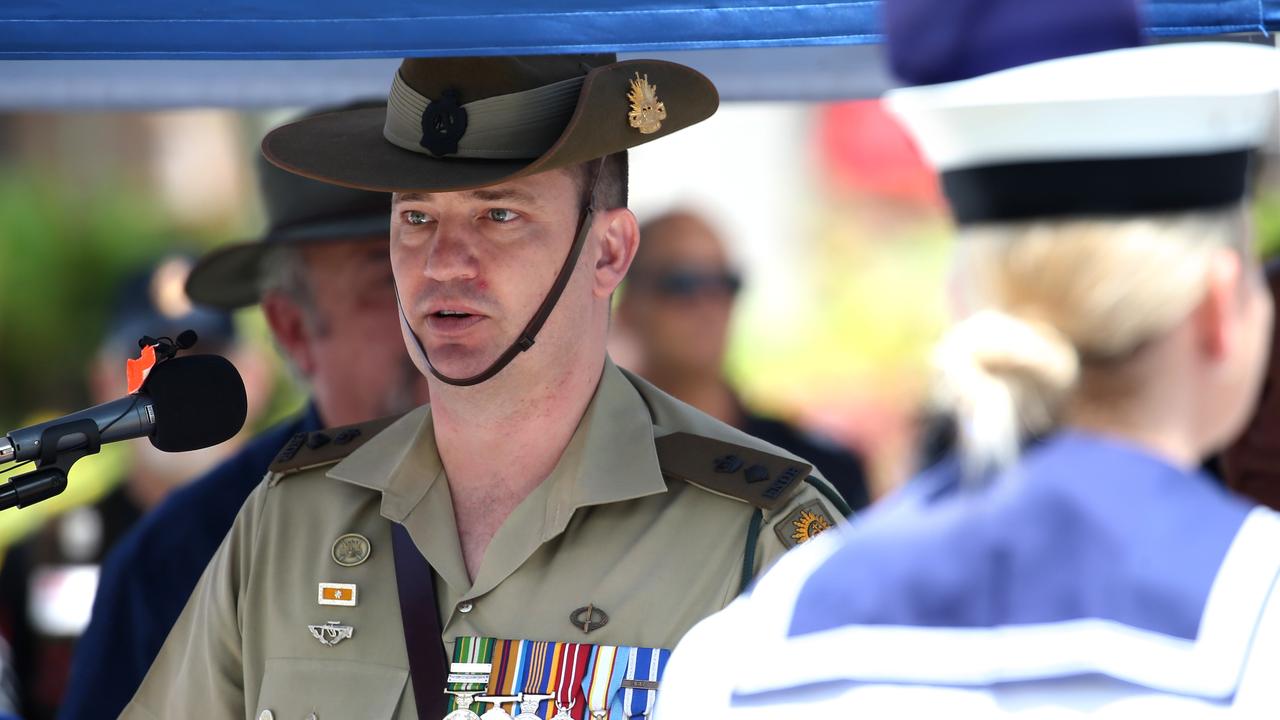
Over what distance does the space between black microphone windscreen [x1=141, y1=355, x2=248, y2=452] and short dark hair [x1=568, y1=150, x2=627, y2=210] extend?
0.75m

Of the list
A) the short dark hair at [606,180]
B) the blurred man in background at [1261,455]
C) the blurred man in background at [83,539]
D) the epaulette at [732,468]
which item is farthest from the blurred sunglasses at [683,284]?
the epaulette at [732,468]

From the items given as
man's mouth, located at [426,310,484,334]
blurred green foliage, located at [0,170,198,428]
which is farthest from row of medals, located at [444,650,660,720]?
blurred green foliage, located at [0,170,198,428]

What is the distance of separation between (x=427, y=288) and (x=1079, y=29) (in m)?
1.52

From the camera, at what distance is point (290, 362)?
4.26 metres

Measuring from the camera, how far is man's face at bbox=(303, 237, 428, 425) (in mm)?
3975

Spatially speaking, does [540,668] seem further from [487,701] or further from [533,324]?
[533,324]

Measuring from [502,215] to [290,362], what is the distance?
1684 millimetres

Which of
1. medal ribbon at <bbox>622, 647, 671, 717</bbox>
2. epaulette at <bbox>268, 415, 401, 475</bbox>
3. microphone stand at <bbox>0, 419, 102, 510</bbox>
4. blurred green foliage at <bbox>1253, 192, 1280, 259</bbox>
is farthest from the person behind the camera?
blurred green foliage at <bbox>1253, 192, 1280, 259</bbox>

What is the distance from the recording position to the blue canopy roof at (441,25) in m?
2.28

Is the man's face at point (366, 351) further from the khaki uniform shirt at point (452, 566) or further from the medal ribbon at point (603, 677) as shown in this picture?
the medal ribbon at point (603, 677)

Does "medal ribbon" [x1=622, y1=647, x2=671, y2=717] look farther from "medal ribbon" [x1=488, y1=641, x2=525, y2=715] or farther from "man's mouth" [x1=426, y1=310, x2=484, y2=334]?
"man's mouth" [x1=426, y1=310, x2=484, y2=334]

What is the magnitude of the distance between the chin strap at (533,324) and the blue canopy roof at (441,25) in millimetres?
516

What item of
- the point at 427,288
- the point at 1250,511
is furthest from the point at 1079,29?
the point at 427,288

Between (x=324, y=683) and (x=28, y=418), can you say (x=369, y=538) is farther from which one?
(x=28, y=418)
